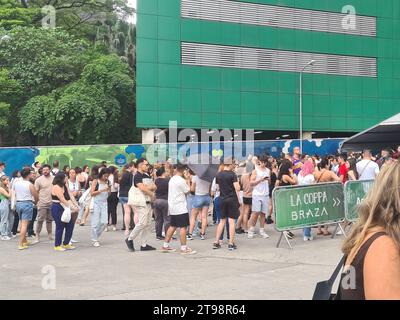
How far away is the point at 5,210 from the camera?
13406 mm

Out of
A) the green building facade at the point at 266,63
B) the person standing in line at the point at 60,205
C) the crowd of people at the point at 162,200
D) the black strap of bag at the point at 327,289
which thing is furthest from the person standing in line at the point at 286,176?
the green building facade at the point at 266,63

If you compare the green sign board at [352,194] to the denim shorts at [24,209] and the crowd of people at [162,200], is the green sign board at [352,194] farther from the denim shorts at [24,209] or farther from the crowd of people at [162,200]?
the denim shorts at [24,209]

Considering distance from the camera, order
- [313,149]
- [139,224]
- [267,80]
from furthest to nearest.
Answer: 1. [267,80]
2. [313,149]
3. [139,224]

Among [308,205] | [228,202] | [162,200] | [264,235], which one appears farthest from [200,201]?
[308,205]

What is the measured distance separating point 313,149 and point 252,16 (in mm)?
17079

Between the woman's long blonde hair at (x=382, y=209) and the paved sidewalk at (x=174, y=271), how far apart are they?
15.5 ft

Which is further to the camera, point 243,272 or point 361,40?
point 361,40

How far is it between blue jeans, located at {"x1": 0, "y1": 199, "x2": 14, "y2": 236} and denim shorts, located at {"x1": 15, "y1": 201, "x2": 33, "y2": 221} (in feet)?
4.09

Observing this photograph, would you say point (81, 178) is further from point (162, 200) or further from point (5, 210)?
point (162, 200)

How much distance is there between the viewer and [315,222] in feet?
38.9

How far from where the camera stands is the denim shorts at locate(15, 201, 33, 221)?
12164 mm

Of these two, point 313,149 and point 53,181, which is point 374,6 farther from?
point 53,181

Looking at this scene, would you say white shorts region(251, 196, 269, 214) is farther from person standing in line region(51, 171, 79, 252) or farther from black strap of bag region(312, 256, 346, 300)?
black strap of bag region(312, 256, 346, 300)
